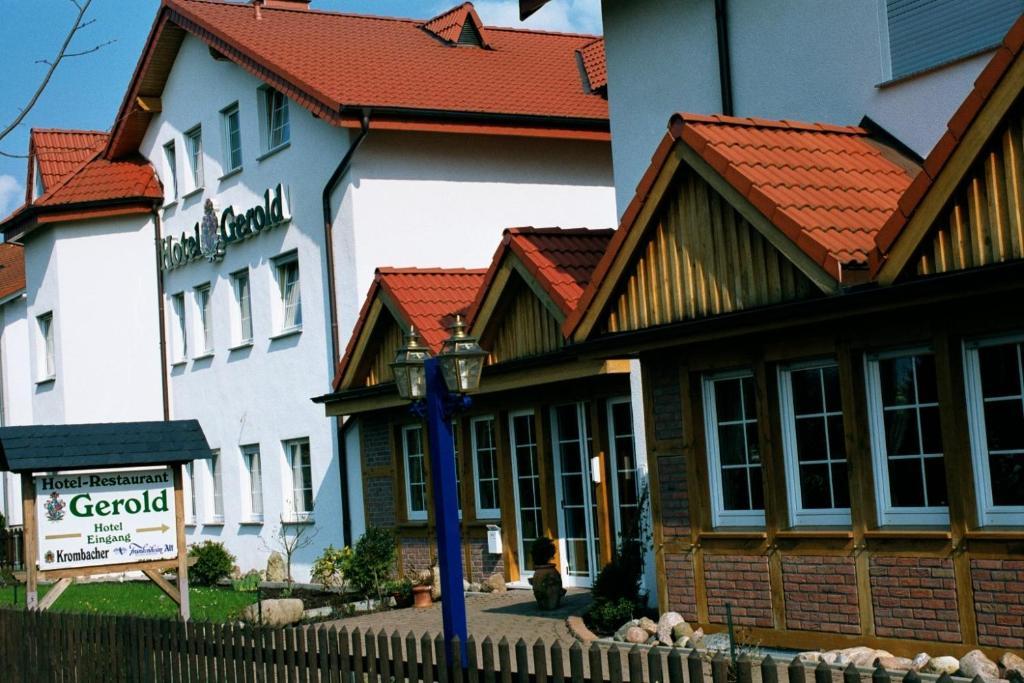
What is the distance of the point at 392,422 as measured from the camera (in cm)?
2150

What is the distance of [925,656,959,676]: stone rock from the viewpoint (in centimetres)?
1052

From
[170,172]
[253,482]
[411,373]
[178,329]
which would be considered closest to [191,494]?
[253,482]

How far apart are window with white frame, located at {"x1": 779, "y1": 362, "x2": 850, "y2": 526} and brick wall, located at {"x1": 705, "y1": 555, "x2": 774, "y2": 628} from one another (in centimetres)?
63

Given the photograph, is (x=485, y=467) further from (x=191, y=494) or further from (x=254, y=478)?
(x=191, y=494)

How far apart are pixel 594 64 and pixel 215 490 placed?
1109cm

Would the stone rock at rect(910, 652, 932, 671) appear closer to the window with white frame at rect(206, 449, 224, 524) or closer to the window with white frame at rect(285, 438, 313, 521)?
the window with white frame at rect(285, 438, 313, 521)

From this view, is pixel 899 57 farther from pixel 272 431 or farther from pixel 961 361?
pixel 272 431

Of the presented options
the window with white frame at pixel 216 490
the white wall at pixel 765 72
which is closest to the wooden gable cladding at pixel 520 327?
the white wall at pixel 765 72

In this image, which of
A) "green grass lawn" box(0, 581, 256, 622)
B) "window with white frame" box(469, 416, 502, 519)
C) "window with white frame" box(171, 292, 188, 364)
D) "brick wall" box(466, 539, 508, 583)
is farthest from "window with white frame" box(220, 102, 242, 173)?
"brick wall" box(466, 539, 508, 583)

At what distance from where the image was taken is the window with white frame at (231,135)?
2747 cm

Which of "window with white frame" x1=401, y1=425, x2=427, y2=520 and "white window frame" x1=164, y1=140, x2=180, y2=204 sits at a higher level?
"white window frame" x1=164, y1=140, x2=180, y2=204

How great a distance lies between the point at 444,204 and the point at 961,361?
1403cm

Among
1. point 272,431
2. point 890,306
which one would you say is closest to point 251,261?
point 272,431

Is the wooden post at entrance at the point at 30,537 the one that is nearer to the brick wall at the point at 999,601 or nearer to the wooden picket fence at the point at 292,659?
the wooden picket fence at the point at 292,659
